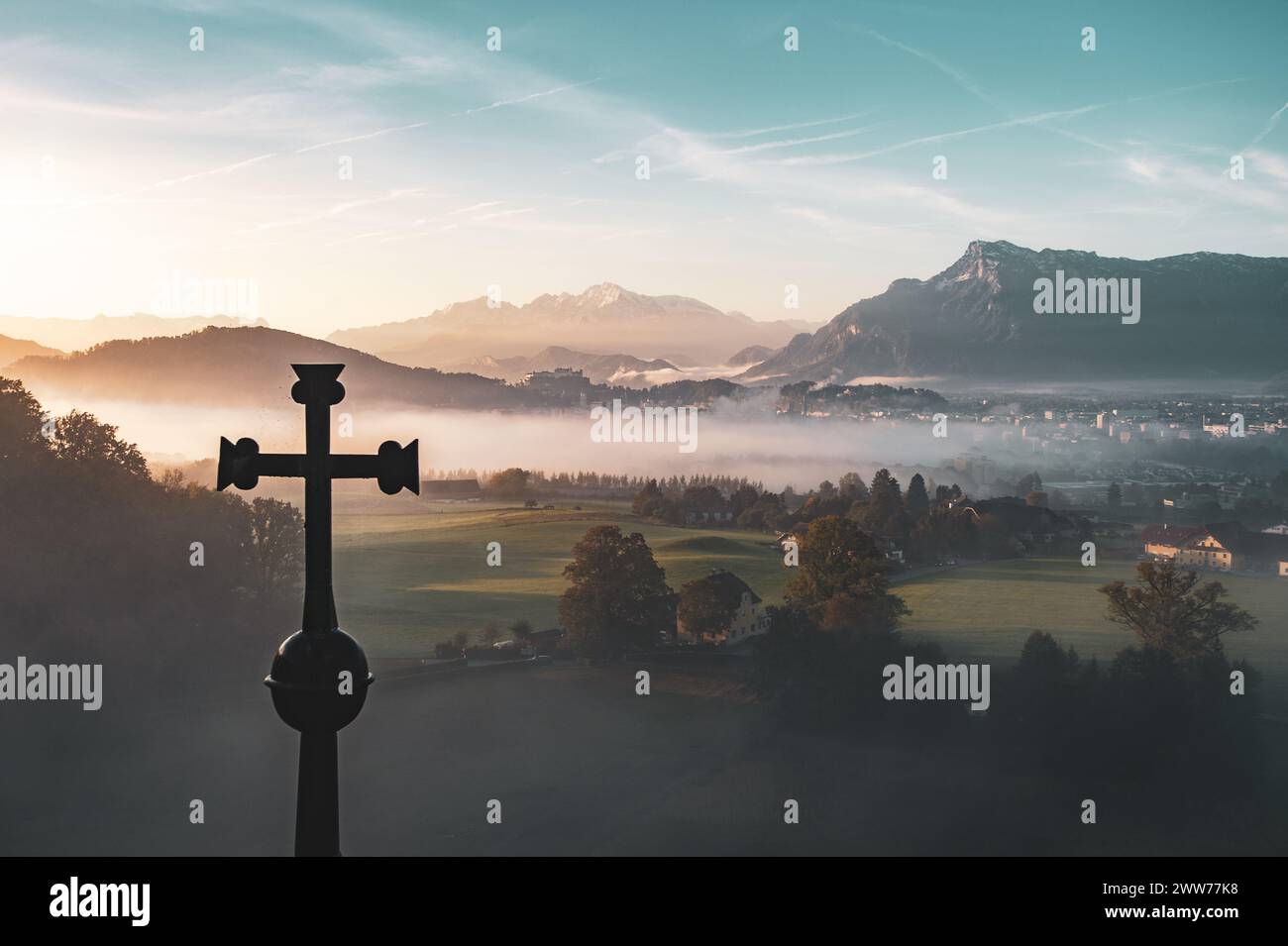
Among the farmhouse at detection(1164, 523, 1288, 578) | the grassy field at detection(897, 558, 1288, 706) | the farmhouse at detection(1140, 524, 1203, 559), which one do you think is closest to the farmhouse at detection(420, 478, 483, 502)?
the grassy field at detection(897, 558, 1288, 706)

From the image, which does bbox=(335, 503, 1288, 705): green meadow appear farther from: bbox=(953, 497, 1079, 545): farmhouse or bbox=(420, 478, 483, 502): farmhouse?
bbox=(953, 497, 1079, 545): farmhouse

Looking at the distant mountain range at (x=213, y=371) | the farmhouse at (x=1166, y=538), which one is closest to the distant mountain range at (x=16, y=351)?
the distant mountain range at (x=213, y=371)

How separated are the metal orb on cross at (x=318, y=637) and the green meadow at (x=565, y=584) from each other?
27290 millimetres

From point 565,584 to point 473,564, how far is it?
4978mm

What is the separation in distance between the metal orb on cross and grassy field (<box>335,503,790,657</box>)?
27334 mm

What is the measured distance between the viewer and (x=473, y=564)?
122ft

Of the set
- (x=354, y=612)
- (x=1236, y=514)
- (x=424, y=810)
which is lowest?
(x=424, y=810)

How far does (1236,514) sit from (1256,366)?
25745mm

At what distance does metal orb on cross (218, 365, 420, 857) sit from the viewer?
2926 mm

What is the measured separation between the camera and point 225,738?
23.2m

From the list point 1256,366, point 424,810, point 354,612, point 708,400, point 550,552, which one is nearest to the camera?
point 424,810
